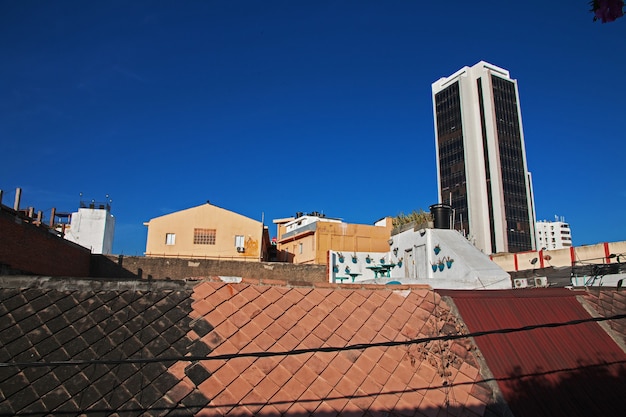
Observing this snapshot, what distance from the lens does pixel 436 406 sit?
4.85 metres

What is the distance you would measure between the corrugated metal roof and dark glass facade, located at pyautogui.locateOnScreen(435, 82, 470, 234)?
67875 mm

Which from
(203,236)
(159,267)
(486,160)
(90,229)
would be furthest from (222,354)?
(486,160)

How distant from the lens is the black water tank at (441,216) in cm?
2106

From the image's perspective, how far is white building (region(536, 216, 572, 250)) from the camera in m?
116

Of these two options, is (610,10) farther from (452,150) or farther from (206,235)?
(452,150)

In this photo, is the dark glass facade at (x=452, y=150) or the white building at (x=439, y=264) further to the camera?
the dark glass facade at (x=452, y=150)

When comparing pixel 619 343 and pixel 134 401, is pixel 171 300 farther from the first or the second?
pixel 619 343

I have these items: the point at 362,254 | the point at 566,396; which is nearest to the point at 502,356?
the point at 566,396

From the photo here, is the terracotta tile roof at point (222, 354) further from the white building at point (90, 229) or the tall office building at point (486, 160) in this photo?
the tall office building at point (486, 160)

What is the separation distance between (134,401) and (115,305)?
1.30m

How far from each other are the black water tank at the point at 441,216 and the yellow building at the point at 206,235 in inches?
657

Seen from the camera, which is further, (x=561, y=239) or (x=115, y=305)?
(x=561, y=239)

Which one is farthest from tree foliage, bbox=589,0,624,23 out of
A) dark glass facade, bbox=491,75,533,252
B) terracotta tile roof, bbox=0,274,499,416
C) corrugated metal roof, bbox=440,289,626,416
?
dark glass facade, bbox=491,75,533,252

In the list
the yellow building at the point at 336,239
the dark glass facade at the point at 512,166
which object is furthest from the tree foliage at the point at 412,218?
the dark glass facade at the point at 512,166
